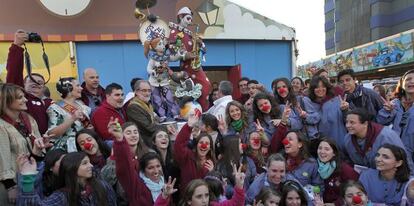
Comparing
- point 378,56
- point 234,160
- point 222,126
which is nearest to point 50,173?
point 234,160

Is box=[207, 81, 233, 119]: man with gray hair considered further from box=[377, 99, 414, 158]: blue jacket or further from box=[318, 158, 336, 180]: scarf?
box=[377, 99, 414, 158]: blue jacket

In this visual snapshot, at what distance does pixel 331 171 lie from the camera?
3562 mm

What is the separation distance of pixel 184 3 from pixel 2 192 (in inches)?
249

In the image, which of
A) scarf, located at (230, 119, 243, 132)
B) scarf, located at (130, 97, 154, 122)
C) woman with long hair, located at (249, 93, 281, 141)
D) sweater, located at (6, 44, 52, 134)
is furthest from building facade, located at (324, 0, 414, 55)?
sweater, located at (6, 44, 52, 134)

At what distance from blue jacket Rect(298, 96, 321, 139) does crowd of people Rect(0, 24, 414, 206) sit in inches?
0.5

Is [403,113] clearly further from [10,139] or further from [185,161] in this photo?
[10,139]

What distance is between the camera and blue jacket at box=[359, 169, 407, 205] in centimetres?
326

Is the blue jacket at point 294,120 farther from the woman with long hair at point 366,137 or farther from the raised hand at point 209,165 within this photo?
the raised hand at point 209,165

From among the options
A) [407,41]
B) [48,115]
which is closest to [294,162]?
[48,115]

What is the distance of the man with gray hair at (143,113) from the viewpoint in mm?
3945

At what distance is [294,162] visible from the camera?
3.77 m

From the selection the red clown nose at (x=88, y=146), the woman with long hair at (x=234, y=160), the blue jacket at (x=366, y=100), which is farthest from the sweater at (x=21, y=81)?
the blue jacket at (x=366, y=100)

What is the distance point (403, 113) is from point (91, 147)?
3.22 metres

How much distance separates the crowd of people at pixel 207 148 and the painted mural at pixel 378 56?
1061 cm
